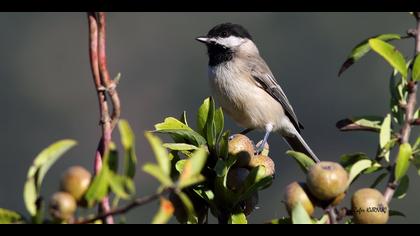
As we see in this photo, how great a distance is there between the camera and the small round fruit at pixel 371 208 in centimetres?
197

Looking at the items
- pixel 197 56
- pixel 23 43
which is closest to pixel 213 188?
pixel 197 56

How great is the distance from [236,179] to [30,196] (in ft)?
3.10

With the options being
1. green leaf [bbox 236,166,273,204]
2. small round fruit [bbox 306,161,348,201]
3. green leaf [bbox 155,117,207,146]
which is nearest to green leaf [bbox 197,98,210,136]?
green leaf [bbox 155,117,207,146]

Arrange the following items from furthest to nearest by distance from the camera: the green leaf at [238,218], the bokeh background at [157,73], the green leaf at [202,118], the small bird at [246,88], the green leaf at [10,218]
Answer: the bokeh background at [157,73] < the small bird at [246,88] < the green leaf at [202,118] < the green leaf at [238,218] < the green leaf at [10,218]

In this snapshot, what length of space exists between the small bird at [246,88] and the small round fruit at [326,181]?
10.1 feet

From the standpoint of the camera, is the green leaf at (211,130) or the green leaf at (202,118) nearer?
the green leaf at (211,130)

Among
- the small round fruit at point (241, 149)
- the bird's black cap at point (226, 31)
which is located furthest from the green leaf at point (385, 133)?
the bird's black cap at point (226, 31)

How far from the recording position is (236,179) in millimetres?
2523

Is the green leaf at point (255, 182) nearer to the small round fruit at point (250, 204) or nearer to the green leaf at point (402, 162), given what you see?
the small round fruit at point (250, 204)

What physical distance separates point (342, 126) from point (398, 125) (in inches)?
6.3

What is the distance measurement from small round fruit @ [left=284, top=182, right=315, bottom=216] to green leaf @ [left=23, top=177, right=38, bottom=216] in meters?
0.61

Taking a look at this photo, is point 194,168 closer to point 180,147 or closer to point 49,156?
point 49,156

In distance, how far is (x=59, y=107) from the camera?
54844 mm

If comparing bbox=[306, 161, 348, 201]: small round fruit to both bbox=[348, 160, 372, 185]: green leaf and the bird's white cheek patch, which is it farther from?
the bird's white cheek patch
